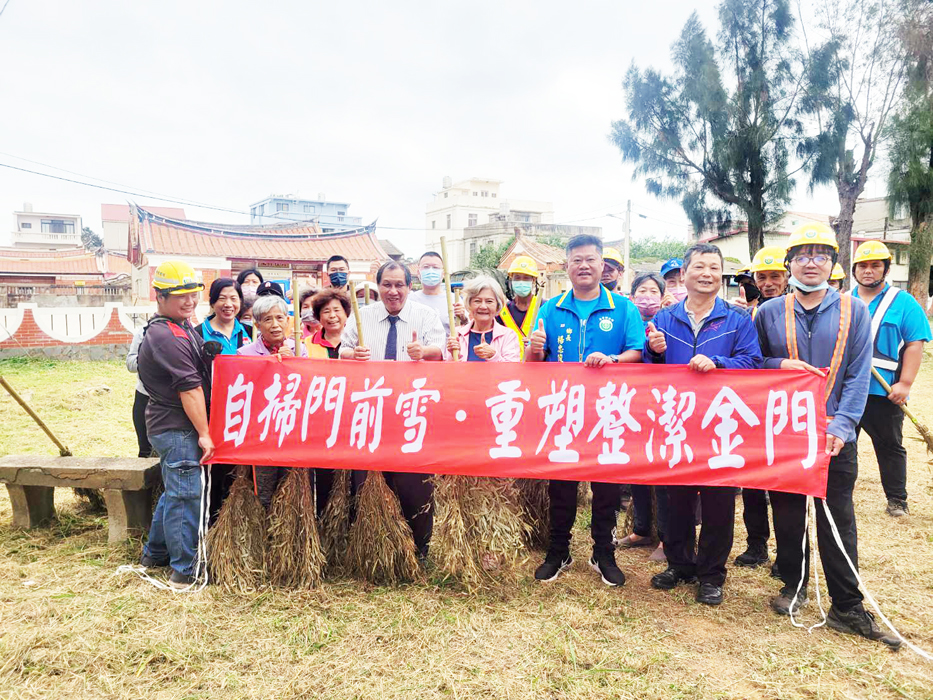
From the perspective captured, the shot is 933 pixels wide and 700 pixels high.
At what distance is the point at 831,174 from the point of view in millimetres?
15359

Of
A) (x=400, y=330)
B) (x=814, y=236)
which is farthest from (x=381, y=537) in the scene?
(x=814, y=236)

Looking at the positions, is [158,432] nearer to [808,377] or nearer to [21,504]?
[21,504]

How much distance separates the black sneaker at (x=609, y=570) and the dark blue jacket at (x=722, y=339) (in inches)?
42.2

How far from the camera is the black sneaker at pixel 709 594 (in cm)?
300

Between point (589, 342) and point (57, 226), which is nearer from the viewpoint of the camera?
point (589, 342)

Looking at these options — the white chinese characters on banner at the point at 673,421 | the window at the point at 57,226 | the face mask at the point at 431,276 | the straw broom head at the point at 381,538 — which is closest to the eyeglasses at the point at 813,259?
the white chinese characters on banner at the point at 673,421

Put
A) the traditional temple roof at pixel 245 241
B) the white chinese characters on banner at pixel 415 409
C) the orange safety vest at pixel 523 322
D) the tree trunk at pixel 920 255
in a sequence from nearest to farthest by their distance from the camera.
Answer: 1. the white chinese characters on banner at pixel 415 409
2. the orange safety vest at pixel 523 322
3. the tree trunk at pixel 920 255
4. the traditional temple roof at pixel 245 241

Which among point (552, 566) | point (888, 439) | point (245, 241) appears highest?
point (245, 241)

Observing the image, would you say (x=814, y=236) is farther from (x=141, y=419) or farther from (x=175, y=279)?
(x=141, y=419)

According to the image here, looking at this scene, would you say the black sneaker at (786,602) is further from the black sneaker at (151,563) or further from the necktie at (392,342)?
the black sneaker at (151,563)

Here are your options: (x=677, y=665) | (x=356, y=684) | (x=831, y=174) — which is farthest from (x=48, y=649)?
(x=831, y=174)

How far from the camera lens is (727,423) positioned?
2.94 meters

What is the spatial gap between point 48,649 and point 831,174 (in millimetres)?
17644

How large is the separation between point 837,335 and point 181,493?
3.23 metres
